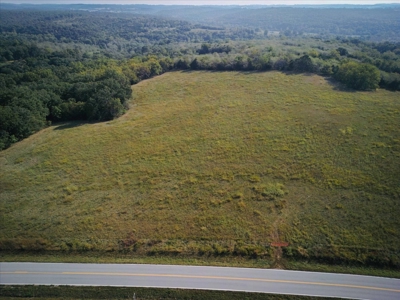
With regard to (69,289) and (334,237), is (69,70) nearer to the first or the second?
(69,289)

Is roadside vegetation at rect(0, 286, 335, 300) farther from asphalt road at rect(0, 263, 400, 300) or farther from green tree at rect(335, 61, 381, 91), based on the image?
green tree at rect(335, 61, 381, 91)

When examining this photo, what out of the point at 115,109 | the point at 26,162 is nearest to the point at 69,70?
the point at 115,109

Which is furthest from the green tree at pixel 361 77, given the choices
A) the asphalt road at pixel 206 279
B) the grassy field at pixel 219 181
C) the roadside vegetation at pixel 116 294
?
the roadside vegetation at pixel 116 294

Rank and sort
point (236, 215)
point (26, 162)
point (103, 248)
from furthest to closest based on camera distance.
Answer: point (26, 162) → point (236, 215) → point (103, 248)

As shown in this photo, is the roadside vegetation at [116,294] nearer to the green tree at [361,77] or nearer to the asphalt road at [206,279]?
the asphalt road at [206,279]

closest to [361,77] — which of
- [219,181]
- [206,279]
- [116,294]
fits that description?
[219,181]

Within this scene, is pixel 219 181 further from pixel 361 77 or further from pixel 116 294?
pixel 361 77
